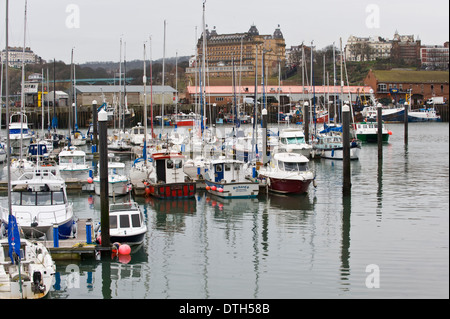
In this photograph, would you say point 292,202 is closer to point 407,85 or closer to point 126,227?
point 126,227

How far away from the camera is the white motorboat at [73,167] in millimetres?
41156

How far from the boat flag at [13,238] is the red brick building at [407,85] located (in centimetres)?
12465

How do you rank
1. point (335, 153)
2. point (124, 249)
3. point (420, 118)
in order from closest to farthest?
point (124, 249)
point (335, 153)
point (420, 118)

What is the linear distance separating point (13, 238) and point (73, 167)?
78.0ft

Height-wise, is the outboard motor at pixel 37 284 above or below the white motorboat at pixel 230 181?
below

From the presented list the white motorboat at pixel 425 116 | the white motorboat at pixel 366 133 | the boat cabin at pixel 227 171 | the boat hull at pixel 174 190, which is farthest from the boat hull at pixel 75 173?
the white motorboat at pixel 425 116

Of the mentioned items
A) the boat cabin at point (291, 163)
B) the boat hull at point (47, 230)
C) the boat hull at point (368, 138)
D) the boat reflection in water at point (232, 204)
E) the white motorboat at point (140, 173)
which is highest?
the boat hull at point (368, 138)

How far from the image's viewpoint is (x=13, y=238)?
18062 millimetres

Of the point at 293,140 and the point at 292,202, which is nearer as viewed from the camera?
the point at 292,202

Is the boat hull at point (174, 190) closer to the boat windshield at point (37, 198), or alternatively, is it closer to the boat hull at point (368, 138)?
the boat windshield at point (37, 198)

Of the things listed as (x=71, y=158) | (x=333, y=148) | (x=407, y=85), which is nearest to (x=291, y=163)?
(x=71, y=158)

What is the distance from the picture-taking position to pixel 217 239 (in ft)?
86.4

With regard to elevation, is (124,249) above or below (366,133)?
below

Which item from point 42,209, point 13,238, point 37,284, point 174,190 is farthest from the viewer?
point 174,190
